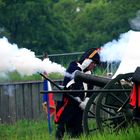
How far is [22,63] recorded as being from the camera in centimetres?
1582

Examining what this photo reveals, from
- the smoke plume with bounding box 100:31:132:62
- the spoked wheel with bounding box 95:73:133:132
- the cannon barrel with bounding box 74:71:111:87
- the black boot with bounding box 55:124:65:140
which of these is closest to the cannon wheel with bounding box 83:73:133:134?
the spoked wheel with bounding box 95:73:133:132

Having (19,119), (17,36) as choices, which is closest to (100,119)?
(19,119)

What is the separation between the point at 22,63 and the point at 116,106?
11.3 ft

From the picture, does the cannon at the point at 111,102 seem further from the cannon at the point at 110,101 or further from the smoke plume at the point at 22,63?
the smoke plume at the point at 22,63

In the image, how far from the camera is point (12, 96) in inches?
702

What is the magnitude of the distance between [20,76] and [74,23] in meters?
13.3

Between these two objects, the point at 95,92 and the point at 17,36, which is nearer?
the point at 95,92

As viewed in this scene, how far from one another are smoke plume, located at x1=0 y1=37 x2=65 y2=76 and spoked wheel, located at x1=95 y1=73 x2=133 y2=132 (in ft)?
9.46

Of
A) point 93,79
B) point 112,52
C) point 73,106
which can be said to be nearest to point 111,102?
point 93,79

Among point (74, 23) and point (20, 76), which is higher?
point (74, 23)

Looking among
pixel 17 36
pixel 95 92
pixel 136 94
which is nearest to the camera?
pixel 136 94

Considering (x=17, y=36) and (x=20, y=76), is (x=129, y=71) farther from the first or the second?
(x=17, y=36)

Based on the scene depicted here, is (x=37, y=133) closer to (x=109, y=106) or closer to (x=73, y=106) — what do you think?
(x=73, y=106)

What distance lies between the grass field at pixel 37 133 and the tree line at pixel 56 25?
22.0 ft
